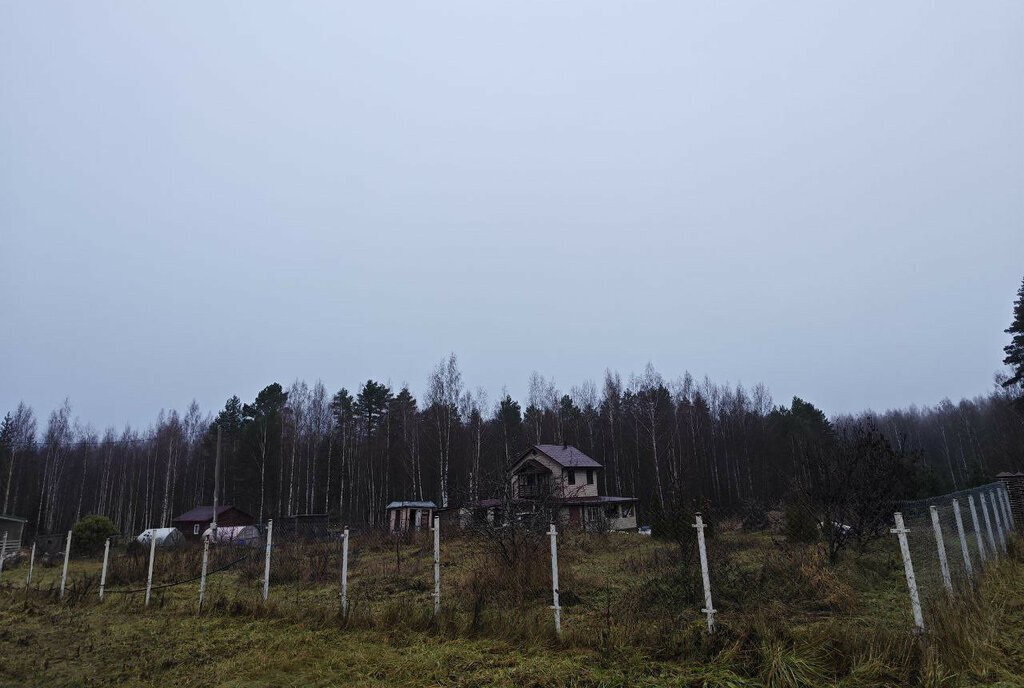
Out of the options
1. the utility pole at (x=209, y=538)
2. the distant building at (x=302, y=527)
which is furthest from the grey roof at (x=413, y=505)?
the utility pole at (x=209, y=538)

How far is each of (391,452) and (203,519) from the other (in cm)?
1602

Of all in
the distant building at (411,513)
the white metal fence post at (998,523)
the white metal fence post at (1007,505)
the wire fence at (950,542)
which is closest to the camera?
the wire fence at (950,542)

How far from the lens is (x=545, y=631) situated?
7.36m

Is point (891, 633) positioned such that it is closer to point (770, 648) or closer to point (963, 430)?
point (770, 648)

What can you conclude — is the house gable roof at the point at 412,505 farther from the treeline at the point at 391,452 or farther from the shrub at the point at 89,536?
the shrub at the point at 89,536

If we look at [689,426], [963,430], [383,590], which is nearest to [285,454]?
[689,426]

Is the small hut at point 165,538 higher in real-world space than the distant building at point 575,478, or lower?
lower

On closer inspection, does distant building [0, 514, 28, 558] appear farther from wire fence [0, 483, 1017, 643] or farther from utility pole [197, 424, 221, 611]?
wire fence [0, 483, 1017, 643]

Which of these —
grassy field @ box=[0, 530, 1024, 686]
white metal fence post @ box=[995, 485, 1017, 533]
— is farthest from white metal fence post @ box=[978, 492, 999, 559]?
white metal fence post @ box=[995, 485, 1017, 533]

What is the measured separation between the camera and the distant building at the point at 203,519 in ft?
129

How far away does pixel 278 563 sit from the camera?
16.7 meters

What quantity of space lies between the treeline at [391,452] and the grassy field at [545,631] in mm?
28496

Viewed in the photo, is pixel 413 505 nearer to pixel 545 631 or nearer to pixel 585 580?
pixel 585 580

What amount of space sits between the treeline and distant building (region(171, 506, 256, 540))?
13.1 feet
